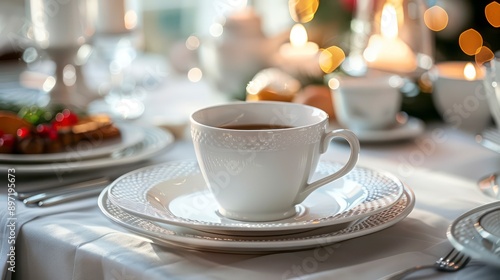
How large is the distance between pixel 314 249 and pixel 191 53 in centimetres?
92

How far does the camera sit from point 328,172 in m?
0.79

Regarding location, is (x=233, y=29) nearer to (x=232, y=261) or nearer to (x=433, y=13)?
(x=433, y=13)

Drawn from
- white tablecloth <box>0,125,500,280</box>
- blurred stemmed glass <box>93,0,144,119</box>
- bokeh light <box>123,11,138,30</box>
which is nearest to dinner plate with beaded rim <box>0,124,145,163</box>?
white tablecloth <box>0,125,500,280</box>

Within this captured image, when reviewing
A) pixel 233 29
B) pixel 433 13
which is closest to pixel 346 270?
pixel 233 29

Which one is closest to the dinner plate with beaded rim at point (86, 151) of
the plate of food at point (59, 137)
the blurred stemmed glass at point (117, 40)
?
the plate of food at point (59, 137)

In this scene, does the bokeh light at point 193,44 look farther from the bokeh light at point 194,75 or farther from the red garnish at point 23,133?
the red garnish at point 23,133

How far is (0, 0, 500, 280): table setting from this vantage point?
2.02 feet

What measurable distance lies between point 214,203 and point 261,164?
103 mm

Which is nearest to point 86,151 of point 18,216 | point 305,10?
point 18,216

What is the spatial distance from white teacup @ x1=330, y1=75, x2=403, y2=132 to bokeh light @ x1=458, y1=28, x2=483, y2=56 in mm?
546

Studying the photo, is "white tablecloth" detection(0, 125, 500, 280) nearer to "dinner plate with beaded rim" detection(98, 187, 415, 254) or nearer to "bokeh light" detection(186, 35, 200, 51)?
"dinner plate with beaded rim" detection(98, 187, 415, 254)

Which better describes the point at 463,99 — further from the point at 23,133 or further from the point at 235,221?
the point at 23,133

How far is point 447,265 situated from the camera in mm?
589

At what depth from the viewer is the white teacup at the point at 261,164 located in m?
0.65
